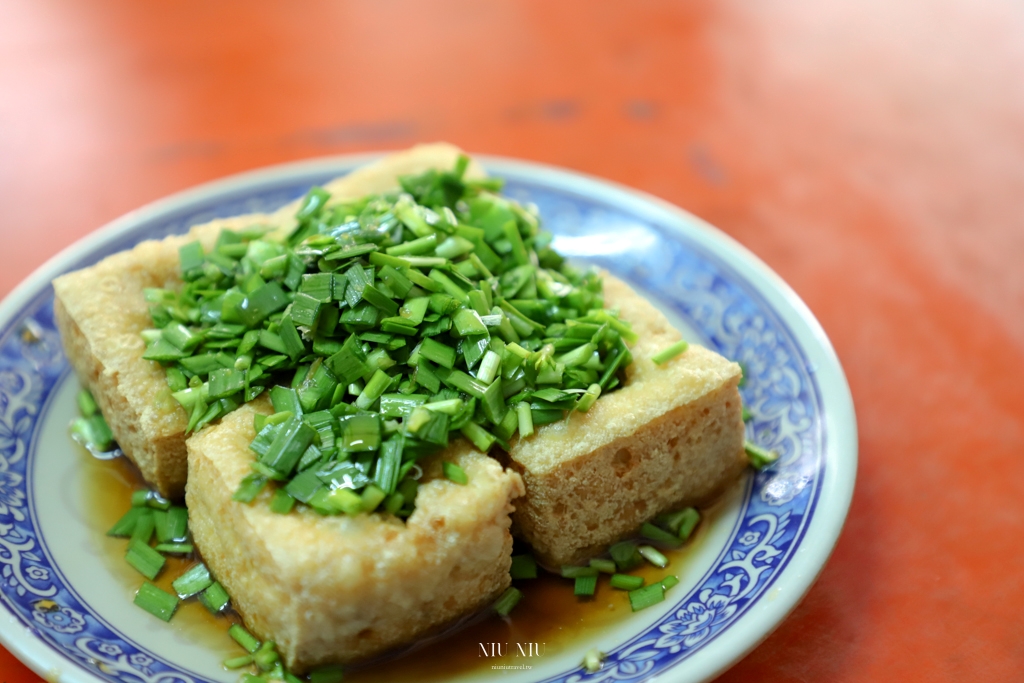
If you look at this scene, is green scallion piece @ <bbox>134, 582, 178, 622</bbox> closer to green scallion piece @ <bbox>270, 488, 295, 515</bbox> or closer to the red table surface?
the red table surface

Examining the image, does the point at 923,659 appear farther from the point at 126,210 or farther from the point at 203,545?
the point at 126,210

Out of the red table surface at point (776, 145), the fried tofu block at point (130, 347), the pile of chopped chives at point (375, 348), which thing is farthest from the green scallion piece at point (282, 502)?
the red table surface at point (776, 145)

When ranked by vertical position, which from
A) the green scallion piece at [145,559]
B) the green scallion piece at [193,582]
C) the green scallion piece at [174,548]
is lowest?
the green scallion piece at [193,582]

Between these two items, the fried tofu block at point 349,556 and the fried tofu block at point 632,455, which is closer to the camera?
the fried tofu block at point 349,556

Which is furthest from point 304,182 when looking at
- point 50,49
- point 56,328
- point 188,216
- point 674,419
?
point 50,49

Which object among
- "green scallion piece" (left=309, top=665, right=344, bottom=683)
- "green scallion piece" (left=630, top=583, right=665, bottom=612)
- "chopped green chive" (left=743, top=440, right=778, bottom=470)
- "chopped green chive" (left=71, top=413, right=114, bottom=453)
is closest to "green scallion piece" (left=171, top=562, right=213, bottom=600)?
"green scallion piece" (left=309, top=665, right=344, bottom=683)

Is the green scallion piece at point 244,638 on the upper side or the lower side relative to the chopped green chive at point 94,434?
lower

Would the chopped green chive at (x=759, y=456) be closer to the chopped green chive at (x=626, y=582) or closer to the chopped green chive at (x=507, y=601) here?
the chopped green chive at (x=626, y=582)
